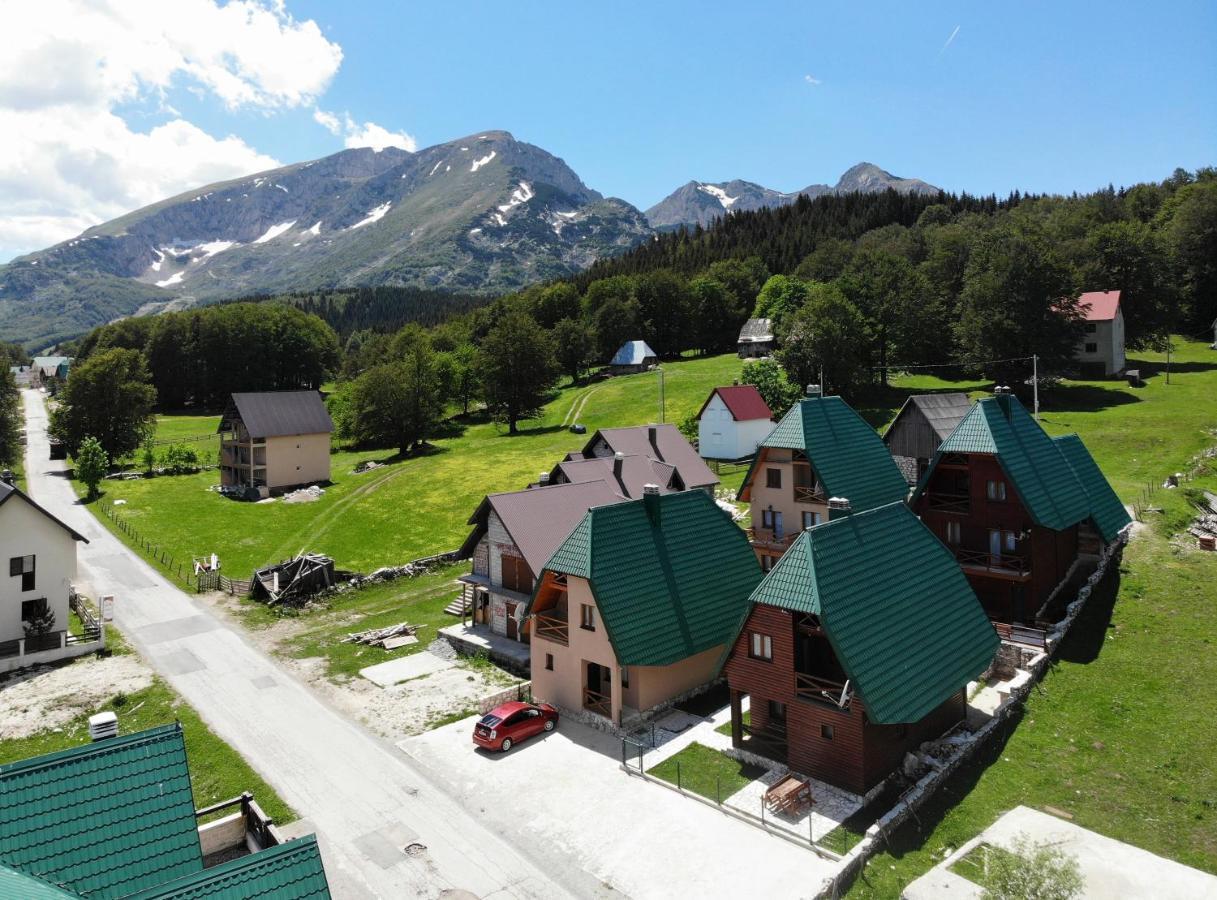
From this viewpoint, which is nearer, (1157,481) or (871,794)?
(871,794)

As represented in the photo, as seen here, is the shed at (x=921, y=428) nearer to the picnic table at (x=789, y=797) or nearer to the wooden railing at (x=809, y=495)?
the wooden railing at (x=809, y=495)

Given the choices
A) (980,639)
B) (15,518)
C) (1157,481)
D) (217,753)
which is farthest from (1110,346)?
(15,518)

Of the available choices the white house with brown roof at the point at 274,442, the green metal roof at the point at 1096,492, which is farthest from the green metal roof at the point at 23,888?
the white house with brown roof at the point at 274,442

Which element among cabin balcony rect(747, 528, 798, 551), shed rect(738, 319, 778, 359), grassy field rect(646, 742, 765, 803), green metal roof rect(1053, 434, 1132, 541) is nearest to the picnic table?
grassy field rect(646, 742, 765, 803)

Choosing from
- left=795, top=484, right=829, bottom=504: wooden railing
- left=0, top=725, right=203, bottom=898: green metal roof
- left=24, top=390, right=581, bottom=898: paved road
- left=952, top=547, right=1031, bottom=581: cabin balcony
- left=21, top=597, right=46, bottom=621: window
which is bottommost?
left=24, top=390, right=581, bottom=898: paved road

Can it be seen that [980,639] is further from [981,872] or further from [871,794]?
[981,872]

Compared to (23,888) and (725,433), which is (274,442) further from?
(23,888)

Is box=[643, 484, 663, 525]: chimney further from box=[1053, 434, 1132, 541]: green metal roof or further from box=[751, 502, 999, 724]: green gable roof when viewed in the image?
box=[1053, 434, 1132, 541]: green metal roof
